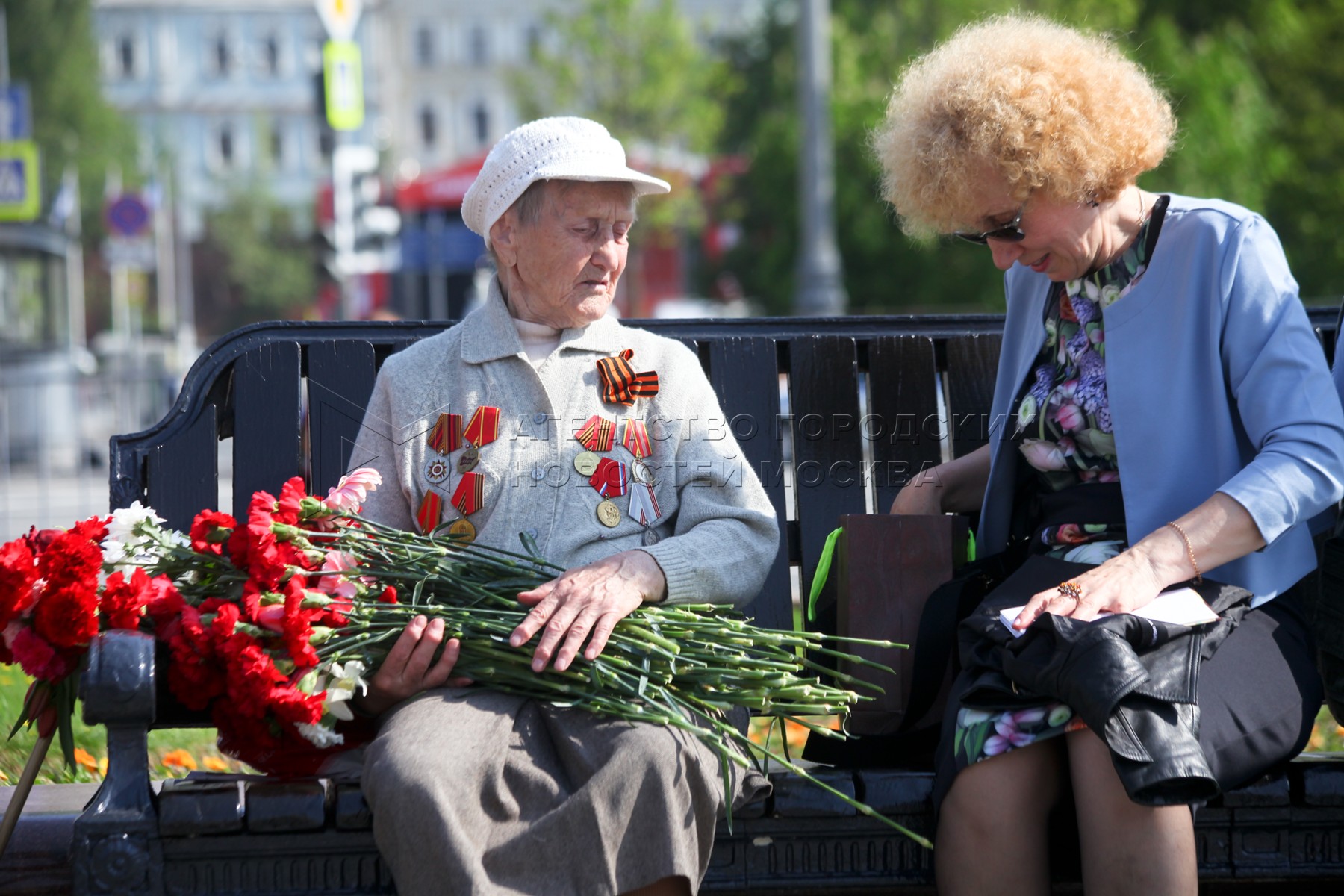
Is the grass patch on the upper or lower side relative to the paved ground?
lower

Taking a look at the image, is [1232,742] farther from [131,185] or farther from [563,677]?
[131,185]

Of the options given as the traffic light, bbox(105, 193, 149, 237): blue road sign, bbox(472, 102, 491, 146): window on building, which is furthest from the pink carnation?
bbox(472, 102, 491, 146): window on building

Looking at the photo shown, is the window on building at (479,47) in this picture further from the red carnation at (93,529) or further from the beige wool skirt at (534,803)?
the beige wool skirt at (534,803)

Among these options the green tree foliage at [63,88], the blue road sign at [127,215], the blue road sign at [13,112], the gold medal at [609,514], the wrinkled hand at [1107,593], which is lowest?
the wrinkled hand at [1107,593]

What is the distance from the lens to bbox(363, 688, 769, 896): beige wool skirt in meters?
2.40

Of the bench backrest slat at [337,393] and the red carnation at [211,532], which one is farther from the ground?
the bench backrest slat at [337,393]

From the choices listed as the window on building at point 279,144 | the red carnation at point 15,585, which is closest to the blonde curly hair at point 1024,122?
the red carnation at point 15,585

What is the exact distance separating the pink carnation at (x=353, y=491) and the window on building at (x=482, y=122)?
77.6m

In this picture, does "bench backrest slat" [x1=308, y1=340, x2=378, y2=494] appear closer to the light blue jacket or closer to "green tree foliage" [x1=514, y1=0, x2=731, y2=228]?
the light blue jacket

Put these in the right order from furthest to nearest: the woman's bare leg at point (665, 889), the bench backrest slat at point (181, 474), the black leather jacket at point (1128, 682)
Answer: the bench backrest slat at point (181, 474) → the woman's bare leg at point (665, 889) → the black leather jacket at point (1128, 682)

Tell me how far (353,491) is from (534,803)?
739mm

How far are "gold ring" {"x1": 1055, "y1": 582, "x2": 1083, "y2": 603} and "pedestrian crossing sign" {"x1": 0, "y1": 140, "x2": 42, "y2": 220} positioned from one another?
13821 millimetres

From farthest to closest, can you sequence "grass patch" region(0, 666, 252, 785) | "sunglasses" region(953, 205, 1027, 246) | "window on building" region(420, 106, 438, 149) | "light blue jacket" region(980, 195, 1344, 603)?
1. "window on building" region(420, 106, 438, 149)
2. "grass patch" region(0, 666, 252, 785)
3. "sunglasses" region(953, 205, 1027, 246)
4. "light blue jacket" region(980, 195, 1344, 603)

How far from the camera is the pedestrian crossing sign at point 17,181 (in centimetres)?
1423
